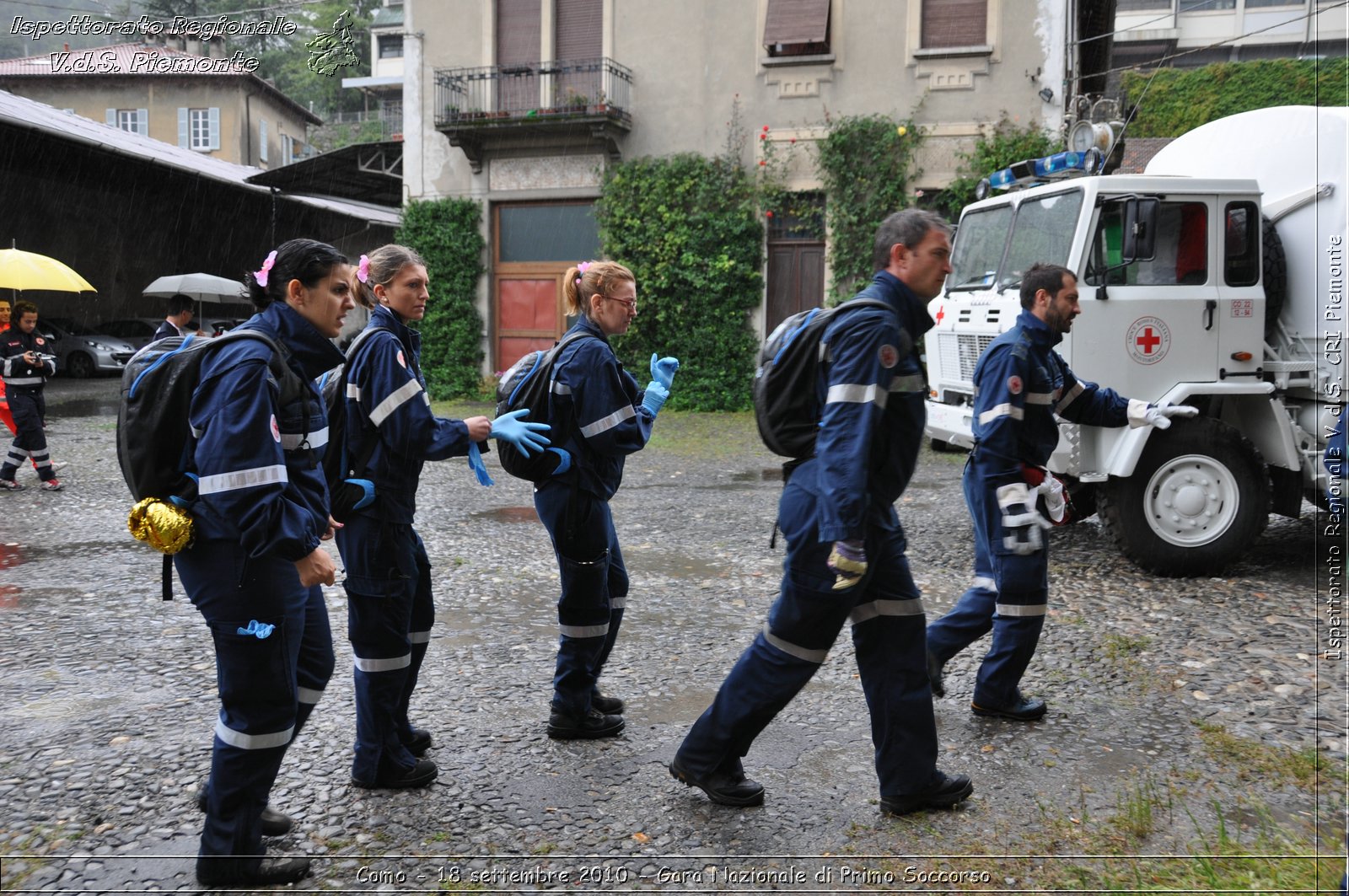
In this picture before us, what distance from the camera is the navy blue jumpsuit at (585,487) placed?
13.4 feet

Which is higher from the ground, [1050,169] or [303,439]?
[1050,169]

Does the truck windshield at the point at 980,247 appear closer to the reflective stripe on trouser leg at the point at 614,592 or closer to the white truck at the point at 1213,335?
the white truck at the point at 1213,335

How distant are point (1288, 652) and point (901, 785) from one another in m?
3.06

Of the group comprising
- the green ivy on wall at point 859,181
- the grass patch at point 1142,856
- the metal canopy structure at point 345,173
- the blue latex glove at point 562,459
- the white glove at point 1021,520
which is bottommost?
the grass patch at point 1142,856

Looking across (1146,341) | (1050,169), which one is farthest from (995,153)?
(1146,341)

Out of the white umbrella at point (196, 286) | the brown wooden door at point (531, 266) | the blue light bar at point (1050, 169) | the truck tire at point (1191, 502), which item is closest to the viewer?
the truck tire at point (1191, 502)

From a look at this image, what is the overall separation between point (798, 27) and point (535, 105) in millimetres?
5123

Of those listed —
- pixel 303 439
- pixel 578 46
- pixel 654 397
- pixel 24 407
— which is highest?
Answer: pixel 578 46

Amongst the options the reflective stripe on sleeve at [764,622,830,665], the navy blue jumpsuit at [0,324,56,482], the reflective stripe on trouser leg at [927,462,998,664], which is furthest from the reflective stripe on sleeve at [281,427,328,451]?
the navy blue jumpsuit at [0,324,56,482]

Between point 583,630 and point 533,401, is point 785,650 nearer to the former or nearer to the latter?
point 583,630

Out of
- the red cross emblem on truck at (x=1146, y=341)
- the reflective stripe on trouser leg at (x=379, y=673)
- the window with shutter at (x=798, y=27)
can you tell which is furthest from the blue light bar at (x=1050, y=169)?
the window with shutter at (x=798, y=27)

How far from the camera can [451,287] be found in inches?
794

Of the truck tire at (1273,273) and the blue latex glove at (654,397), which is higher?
the truck tire at (1273,273)

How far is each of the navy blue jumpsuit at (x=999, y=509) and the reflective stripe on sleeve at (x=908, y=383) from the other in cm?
116
